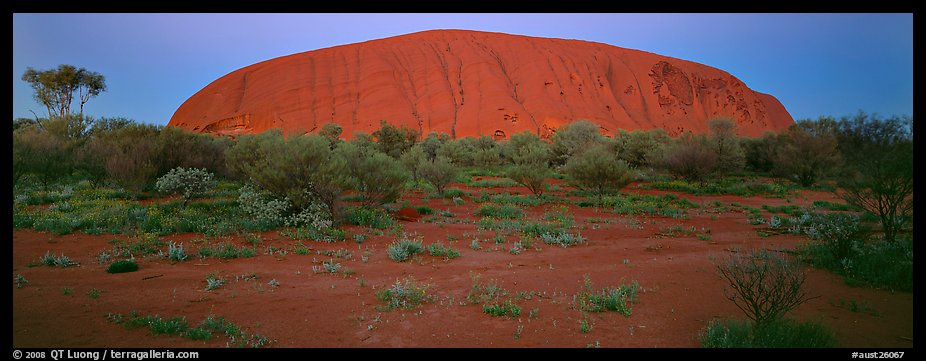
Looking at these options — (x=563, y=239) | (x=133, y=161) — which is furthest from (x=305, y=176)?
(x=133, y=161)

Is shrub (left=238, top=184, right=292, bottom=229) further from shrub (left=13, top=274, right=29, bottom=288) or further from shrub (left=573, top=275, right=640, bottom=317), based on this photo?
shrub (left=573, top=275, right=640, bottom=317)

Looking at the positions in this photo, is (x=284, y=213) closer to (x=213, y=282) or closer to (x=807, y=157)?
(x=213, y=282)

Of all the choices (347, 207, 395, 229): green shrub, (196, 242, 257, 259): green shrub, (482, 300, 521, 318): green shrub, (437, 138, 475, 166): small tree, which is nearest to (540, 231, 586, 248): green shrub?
(347, 207, 395, 229): green shrub

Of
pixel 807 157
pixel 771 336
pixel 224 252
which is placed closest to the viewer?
A: pixel 771 336

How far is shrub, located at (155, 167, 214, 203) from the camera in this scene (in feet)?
38.1

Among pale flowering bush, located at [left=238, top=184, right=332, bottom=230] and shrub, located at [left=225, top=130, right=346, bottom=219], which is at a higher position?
shrub, located at [left=225, top=130, right=346, bottom=219]

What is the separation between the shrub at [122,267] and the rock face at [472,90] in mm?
49833

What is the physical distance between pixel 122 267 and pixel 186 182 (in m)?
6.47

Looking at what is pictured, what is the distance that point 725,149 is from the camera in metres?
25.2

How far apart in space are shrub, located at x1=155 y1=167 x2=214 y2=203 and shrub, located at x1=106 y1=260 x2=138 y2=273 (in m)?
5.57

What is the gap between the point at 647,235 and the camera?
986 cm

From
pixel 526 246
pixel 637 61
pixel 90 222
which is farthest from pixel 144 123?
pixel 637 61

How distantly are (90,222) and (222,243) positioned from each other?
11.3 feet
